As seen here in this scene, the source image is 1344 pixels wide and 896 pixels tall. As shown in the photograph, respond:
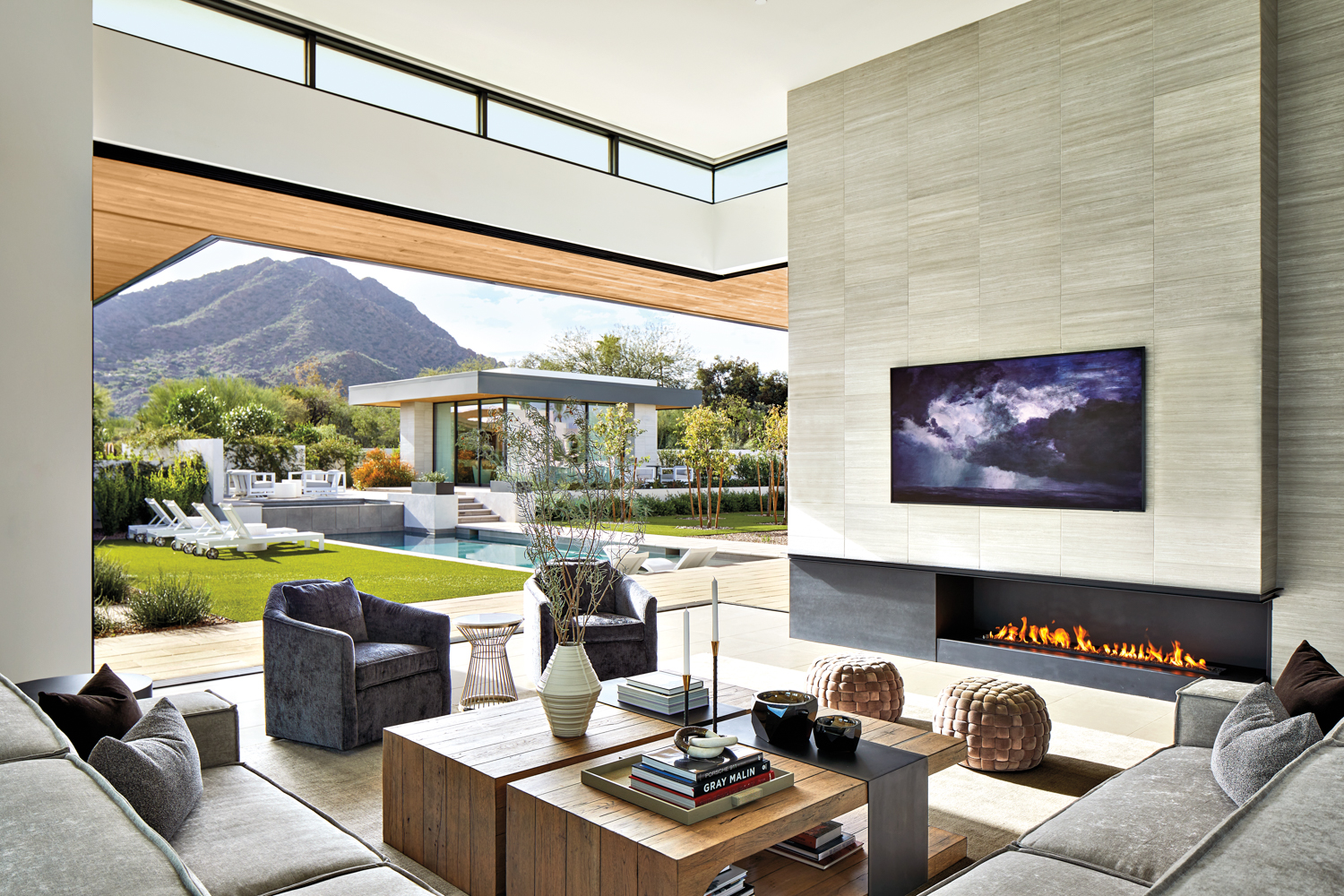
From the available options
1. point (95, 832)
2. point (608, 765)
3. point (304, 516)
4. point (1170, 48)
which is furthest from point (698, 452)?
point (95, 832)

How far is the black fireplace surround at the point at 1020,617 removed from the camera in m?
4.54

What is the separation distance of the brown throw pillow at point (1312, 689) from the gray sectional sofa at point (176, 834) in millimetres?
2199

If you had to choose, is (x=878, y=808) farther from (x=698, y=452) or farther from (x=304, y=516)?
(x=698, y=452)

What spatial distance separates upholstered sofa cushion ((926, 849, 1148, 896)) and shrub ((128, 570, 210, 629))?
7.33 m

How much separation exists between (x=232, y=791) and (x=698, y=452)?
1694cm

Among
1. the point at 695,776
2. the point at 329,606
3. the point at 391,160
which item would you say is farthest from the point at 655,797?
the point at 391,160

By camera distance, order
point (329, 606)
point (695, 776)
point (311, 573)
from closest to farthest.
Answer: point (695, 776)
point (329, 606)
point (311, 573)

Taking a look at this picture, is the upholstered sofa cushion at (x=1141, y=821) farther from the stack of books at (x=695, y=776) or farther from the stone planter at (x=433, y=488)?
the stone planter at (x=433, y=488)

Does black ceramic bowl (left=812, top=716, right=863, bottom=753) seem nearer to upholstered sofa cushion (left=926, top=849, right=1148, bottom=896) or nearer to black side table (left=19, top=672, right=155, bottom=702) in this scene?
upholstered sofa cushion (left=926, top=849, right=1148, bottom=896)

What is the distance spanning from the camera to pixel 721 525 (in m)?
18.4

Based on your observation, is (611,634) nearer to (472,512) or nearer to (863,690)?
(863,690)

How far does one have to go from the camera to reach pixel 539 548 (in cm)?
387

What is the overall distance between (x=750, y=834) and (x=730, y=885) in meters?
0.29

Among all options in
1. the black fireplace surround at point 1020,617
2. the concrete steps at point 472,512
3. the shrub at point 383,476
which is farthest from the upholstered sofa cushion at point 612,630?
the shrub at point 383,476
